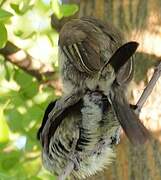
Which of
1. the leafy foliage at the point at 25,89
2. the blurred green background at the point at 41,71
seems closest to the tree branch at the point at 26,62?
the blurred green background at the point at 41,71

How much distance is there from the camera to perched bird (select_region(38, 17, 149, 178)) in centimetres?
275

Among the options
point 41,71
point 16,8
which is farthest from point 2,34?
point 41,71

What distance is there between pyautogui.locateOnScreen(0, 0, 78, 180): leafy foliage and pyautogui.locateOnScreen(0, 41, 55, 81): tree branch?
117 millimetres

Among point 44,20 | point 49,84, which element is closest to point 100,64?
point 49,84

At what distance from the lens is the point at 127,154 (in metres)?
3.53

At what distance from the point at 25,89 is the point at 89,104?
47.8 inches

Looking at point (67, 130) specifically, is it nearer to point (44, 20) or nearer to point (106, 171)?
point (106, 171)

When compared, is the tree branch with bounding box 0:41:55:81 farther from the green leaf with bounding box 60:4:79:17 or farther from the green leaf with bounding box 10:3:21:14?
the green leaf with bounding box 60:4:79:17

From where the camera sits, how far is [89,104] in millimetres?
2832

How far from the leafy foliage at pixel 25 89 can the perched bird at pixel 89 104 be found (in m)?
0.29

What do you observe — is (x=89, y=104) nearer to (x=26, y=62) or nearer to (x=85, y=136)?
(x=85, y=136)

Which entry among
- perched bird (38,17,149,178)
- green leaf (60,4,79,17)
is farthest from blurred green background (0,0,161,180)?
perched bird (38,17,149,178)

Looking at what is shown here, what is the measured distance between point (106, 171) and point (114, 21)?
0.69 m

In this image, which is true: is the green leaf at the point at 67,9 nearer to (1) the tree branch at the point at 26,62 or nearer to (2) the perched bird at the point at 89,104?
(2) the perched bird at the point at 89,104
